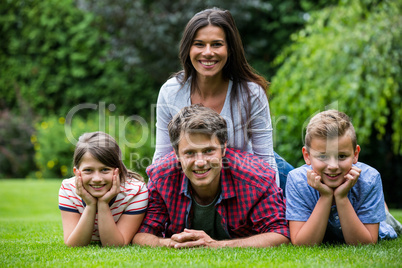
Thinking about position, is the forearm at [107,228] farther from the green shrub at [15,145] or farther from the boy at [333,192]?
the green shrub at [15,145]

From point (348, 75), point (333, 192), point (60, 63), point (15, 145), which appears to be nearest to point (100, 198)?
point (333, 192)

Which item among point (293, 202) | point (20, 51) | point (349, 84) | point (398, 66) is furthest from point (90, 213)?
point (20, 51)

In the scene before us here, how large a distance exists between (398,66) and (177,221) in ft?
15.0

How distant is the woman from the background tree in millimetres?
3049

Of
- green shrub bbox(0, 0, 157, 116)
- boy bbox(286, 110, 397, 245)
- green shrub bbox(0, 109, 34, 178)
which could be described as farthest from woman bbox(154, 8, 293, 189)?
green shrub bbox(0, 109, 34, 178)

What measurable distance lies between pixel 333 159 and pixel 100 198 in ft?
5.26

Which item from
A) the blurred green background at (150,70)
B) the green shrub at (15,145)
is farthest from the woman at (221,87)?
the green shrub at (15,145)

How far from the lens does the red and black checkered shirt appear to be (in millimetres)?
3260

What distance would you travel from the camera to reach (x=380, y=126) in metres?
6.73

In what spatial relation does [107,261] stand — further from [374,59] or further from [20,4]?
[20,4]

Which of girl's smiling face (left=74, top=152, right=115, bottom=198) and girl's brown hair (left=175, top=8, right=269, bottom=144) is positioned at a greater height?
girl's brown hair (left=175, top=8, right=269, bottom=144)

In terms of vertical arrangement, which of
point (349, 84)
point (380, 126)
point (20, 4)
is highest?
point (20, 4)

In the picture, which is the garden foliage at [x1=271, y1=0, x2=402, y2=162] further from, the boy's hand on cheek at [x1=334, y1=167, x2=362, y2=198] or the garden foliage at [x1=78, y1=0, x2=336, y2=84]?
the boy's hand on cheek at [x1=334, y1=167, x2=362, y2=198]

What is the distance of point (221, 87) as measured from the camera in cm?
403
